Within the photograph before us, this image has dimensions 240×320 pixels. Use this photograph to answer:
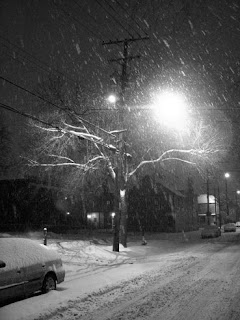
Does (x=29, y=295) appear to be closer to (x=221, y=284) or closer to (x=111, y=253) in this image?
(x=221, y=284)

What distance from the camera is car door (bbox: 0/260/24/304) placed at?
789 centimetres

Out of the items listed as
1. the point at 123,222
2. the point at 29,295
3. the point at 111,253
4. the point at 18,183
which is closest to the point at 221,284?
the point at 29,295

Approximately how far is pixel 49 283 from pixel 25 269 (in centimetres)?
124

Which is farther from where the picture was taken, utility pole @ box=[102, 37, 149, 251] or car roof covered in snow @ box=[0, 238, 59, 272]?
utility pole @ box=[102, 37, 149, 251]

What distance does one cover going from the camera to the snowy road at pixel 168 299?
7301 mm

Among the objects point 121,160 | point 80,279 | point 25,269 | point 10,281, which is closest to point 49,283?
point 25,269

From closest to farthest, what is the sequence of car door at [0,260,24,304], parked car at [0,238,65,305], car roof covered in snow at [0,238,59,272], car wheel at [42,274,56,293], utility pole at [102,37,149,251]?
car door at [0,260,24,304] → parked car at [0,238,65,305] → car roof covered in snow at [0,238,59,272] → car wheel at [42,274,56,293] → utility pole at [102,37,149,251]

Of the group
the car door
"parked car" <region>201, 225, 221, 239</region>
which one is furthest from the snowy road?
"parked car" <region>201, 225, 221, 239</region>

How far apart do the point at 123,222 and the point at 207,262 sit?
8.69 meters

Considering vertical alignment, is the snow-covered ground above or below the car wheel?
below

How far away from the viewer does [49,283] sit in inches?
384

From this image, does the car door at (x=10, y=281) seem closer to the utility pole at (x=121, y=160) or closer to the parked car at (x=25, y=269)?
the parked car at (x=25, y=269)

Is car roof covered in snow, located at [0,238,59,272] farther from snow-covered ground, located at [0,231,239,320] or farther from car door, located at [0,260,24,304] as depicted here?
snow-covered ground, located at [0,231,239,320]

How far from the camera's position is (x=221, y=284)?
10.5m
